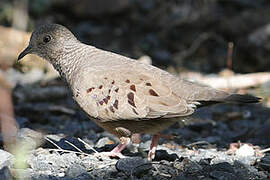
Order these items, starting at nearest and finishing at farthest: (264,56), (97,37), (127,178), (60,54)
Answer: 1. (127,178)
2. (60,54)
3. (264,56)
4. (97,37)

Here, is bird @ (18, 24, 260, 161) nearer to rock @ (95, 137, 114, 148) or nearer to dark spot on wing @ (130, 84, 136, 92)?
dark spot on wing @ (130, 84, 136, 92)

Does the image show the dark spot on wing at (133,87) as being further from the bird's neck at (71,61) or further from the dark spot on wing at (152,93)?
the bird's neck at (71,61)

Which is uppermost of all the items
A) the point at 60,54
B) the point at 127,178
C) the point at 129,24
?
the point at 129,24

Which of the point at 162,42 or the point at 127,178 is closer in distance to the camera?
the point at 127,178

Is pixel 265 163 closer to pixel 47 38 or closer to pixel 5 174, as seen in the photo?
pixel 5 174

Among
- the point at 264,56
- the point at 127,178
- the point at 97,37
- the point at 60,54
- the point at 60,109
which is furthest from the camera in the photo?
the point at 97,37

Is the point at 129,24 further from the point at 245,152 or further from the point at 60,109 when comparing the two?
the point at 245,152

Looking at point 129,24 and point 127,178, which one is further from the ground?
point 129,24

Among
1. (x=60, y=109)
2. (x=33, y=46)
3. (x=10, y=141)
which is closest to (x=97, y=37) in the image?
(x=60, y=109)
